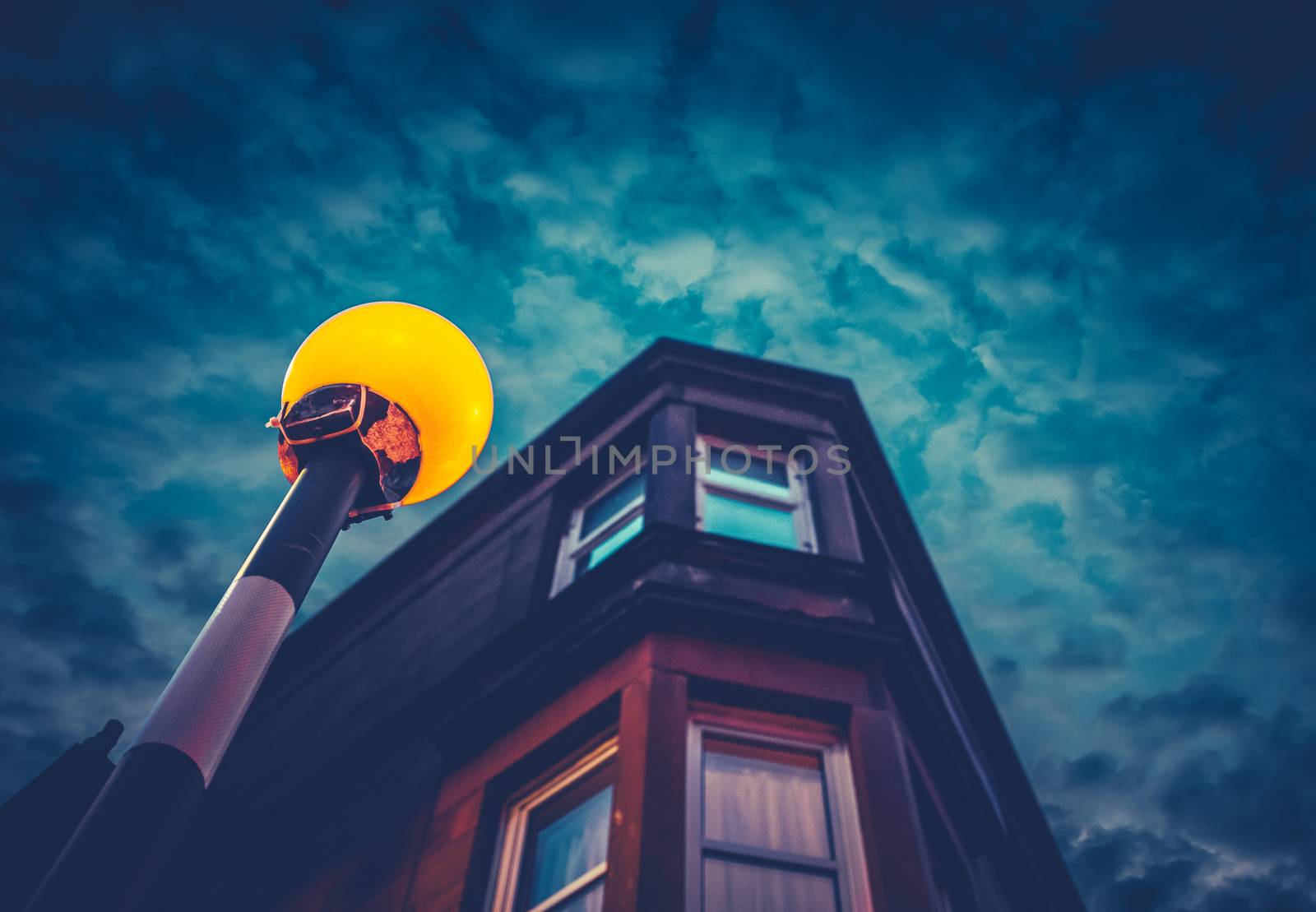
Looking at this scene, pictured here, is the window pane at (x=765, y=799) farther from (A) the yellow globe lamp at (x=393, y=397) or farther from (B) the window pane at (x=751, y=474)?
(B) the window pane at (x=751, y=474)

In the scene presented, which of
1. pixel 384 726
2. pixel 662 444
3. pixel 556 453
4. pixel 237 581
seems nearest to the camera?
pixel 237 581

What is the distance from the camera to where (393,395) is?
397cm

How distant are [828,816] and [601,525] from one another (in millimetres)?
4515

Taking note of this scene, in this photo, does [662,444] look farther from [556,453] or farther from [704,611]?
[704,611]

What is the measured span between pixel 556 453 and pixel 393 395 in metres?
6.71

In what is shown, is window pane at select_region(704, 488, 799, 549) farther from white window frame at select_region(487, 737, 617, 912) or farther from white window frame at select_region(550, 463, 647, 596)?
white window frame at select_region(487, 737, 617, 912)

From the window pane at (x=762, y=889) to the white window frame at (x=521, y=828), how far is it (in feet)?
2.73

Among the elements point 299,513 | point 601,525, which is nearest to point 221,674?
point 299,513

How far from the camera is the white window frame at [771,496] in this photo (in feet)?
26.3

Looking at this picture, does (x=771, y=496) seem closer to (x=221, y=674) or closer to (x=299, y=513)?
(x=299, y=513)

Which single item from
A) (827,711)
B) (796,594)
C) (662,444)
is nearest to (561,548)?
(662,444)

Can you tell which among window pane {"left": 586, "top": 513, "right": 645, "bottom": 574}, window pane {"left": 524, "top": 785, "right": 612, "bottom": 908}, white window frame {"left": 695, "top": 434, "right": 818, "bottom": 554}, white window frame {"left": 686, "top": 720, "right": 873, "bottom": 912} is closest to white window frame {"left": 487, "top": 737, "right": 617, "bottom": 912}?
window pane {"left": 524, "top": 785, "right": 612, "bottom": 908}

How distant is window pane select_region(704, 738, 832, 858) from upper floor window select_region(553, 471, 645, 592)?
2.91 meters

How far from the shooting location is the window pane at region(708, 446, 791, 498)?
867 centimetres
